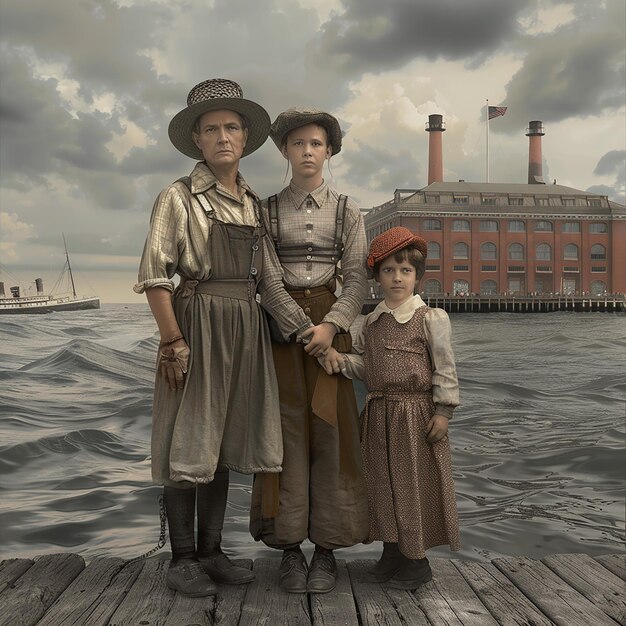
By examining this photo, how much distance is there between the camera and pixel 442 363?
293cm

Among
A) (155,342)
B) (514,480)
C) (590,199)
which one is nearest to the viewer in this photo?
(514,480)

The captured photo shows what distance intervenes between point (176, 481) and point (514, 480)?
616 centimetres

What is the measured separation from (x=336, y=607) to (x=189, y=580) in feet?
2.14

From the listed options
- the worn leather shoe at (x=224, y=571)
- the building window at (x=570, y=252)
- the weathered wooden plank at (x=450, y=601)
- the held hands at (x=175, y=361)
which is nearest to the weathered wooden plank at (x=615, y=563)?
the weathered wooden plank at (x=450, y=601)

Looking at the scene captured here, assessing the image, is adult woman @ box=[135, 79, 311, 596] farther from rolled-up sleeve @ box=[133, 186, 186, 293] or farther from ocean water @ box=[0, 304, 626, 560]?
ocean water @ box=[0, 304, 626, 560]

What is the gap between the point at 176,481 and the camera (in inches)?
112

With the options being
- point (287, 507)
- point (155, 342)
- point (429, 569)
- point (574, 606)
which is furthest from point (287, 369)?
point (155, 342)

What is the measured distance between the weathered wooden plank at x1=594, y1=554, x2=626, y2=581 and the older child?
1329 millimetres

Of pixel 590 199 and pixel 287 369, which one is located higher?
pixel 590 199

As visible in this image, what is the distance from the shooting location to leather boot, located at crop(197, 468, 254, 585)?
310 centimetres

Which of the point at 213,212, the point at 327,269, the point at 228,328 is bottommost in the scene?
the point at 228,328

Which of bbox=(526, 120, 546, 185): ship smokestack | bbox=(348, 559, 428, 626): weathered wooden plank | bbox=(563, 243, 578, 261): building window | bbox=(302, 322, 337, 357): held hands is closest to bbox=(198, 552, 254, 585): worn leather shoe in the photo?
bbox=(348, 559, 428, 626): weathered wooden plank

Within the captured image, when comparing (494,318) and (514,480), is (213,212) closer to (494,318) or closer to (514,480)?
(514,480)

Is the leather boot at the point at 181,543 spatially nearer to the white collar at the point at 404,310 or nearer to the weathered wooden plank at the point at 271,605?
the weathered wooden plank at the point at 271,605
